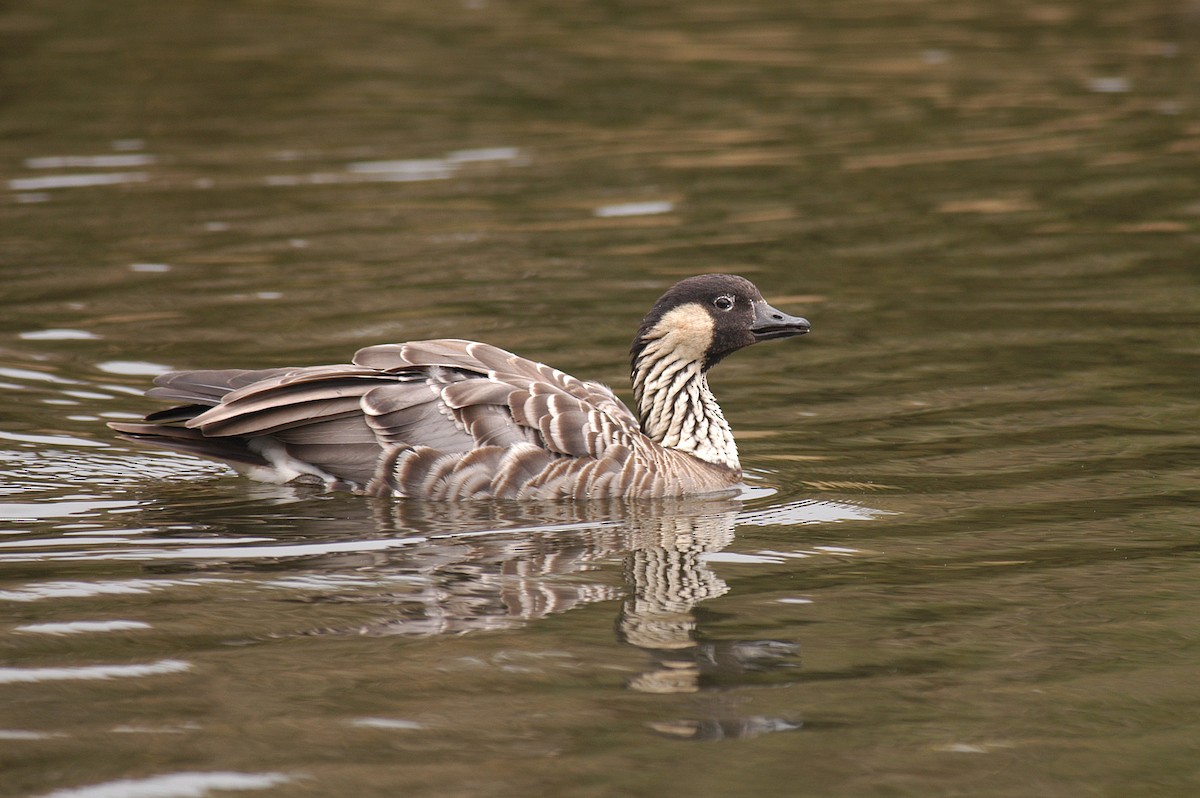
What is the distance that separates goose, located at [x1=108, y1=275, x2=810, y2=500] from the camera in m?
10.4

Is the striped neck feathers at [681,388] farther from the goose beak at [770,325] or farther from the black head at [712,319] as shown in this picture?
the goose beak at [770,325]

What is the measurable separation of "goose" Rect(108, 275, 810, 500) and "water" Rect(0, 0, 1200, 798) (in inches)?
8.9

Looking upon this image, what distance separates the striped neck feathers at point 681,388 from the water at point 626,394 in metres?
0.40

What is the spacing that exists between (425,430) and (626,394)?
3.19 m

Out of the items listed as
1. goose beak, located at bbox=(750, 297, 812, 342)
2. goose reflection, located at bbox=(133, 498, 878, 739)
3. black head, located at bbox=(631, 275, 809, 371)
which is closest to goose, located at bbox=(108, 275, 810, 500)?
goose reflection, located at bbox=(133, 498, 878, 739)

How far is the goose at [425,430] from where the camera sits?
410 inches

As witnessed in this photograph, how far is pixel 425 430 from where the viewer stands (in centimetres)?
1045

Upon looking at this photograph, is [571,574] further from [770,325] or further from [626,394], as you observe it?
[626,394]

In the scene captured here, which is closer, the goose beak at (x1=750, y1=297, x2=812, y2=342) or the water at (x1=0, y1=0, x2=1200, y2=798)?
the water at (x1=0, y1=0, x2=1200, y2=798)

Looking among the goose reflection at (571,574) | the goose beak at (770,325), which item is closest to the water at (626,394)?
the goose reflection at (571,574)

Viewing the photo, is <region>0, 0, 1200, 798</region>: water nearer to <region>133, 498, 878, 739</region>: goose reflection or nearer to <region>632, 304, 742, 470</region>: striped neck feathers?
<region>133, 498, 878, 739</region>: goose reflection

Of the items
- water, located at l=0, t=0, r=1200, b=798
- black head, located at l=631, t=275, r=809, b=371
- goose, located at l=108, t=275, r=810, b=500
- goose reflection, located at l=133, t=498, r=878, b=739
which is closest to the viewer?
water, located at l=0, t=0, r=1200, b=798

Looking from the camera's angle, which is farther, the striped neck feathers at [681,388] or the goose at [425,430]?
the striped neck feathers at [681,388]

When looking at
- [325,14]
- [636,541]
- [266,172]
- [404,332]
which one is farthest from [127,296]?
[325,14]
